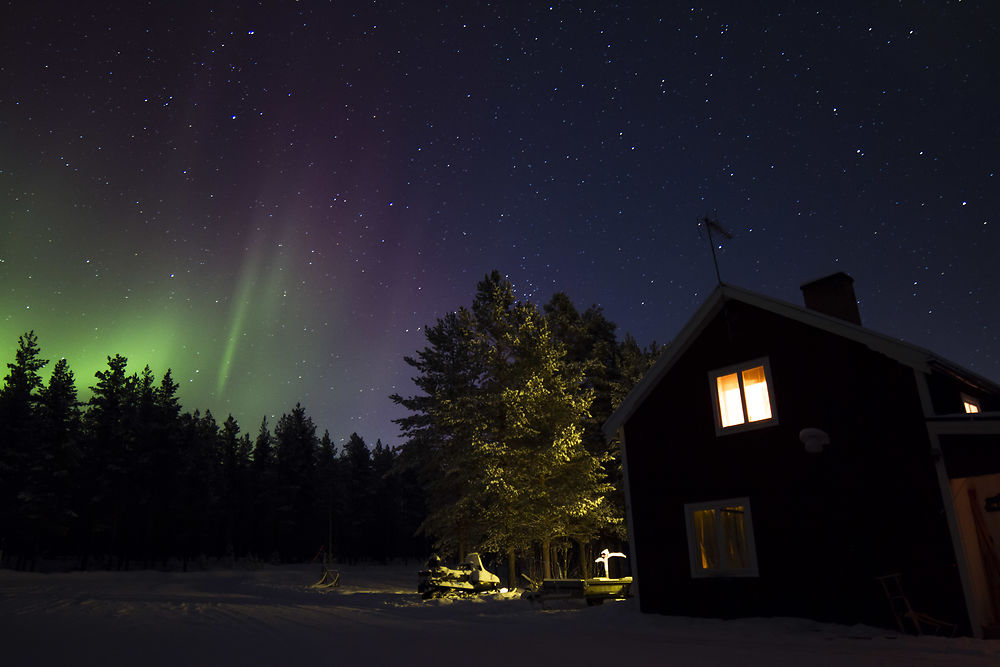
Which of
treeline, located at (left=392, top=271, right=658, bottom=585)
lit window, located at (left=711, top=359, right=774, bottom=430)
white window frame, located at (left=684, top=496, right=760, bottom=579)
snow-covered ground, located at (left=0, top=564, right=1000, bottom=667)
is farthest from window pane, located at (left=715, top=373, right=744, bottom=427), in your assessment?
treeline, located at (left=392, top=271, right=658, bottom=585)

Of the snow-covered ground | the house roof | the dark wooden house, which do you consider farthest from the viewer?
the house roof

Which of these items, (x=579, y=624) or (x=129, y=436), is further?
(x=129, y=436)

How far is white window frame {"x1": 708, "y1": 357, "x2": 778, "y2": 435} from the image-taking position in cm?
1374

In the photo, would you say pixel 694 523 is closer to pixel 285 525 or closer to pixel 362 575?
pixel 362 575

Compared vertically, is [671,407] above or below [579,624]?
above

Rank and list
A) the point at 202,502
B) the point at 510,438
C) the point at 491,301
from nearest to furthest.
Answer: the point at 510,438, the point at 491,301, the point at 202,502

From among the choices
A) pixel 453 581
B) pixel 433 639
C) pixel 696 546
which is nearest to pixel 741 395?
pixel 696 546

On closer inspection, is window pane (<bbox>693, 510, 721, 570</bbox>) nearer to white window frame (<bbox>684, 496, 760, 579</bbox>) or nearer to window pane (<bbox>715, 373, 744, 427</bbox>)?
white window frame (<bbox>684, 496, 760, 579</bbox>)

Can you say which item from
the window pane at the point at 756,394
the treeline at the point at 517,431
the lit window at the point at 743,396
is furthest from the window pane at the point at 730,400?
the treeline at the point at 517,431

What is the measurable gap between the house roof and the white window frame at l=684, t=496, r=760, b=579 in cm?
305

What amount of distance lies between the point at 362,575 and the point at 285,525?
2846 centimetres

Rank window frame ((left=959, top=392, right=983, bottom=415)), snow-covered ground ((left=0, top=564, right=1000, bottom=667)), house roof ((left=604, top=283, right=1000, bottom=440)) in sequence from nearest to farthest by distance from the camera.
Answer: snow-covered ground ((left=0, top=564, right=1000, bottom=667)), house roof ((left=604, top=283, right=1000, bottom=440)), window frame ((left=959, top=392, right=983, bottom=415))

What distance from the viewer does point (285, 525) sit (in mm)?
68250

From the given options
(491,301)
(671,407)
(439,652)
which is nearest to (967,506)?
(671,407)
